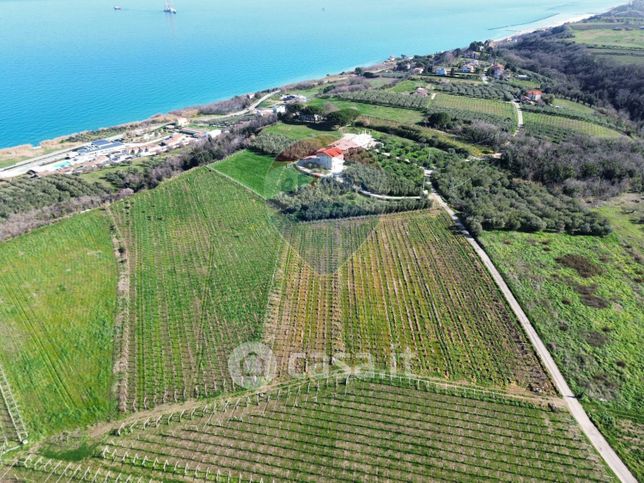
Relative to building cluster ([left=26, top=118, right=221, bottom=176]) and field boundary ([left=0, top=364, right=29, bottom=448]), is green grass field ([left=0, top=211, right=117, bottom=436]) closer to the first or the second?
field boundary ([left=0, top=364, right=29, bottom=448])

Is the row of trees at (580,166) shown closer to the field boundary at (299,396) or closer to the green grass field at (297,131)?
the green grass field at (297,131)

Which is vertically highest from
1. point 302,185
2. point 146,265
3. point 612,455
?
point 302,185

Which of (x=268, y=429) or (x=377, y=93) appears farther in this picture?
(x=377, y=93)

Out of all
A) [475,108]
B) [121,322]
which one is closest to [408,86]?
[475,108]

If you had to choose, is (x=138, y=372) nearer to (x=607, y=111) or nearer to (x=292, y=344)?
(x=292, y=344)

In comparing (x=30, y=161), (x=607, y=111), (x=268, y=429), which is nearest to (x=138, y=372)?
(x=268, y=429)

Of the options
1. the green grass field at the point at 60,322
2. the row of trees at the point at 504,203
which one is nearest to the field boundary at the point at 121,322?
the green grass field at the point at 60,322

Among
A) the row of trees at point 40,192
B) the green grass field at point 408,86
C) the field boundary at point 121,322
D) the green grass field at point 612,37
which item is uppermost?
the green grass field at point 612,37

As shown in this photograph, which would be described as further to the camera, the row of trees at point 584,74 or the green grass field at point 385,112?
the row of trees at point 584,74
